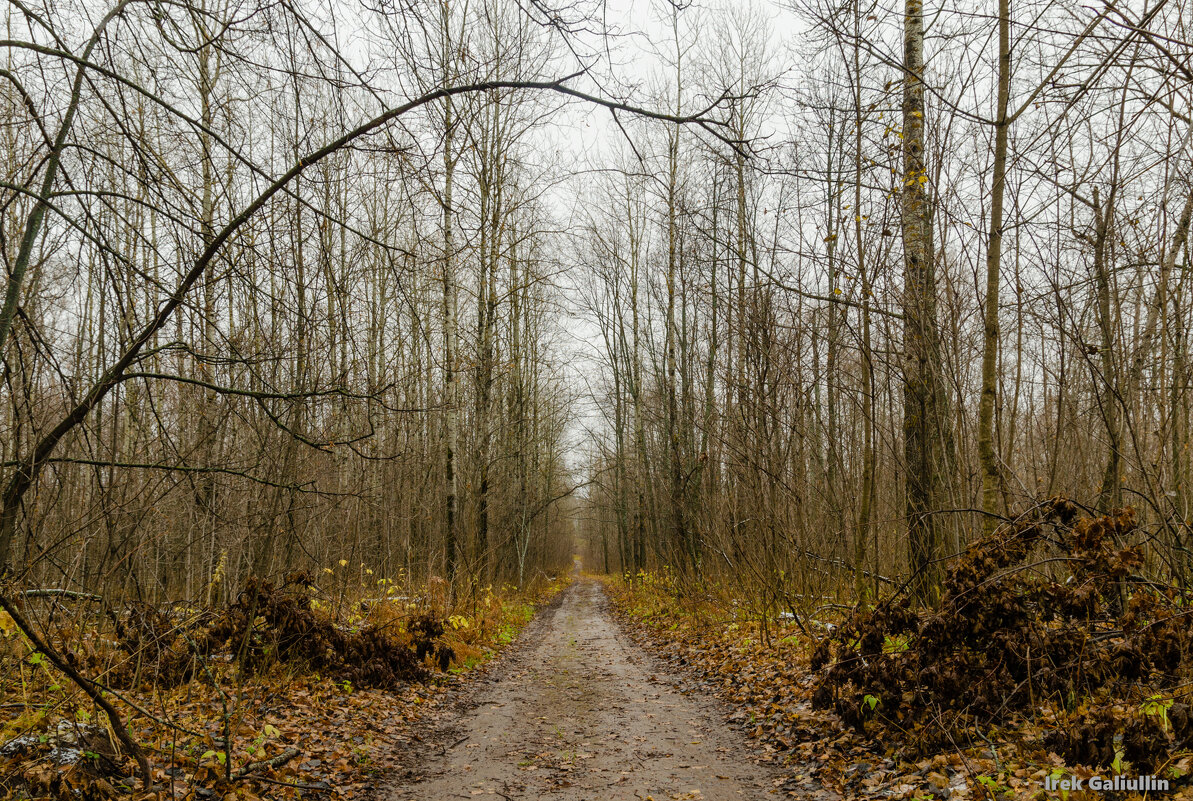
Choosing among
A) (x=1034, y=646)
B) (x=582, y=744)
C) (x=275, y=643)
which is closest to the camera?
(x=1034, y=646)

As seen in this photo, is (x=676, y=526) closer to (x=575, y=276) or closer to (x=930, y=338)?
(x=930, y=338)

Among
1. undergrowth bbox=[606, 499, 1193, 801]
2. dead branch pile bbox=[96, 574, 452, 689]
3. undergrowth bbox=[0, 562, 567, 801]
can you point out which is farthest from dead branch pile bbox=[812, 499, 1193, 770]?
dead branch pile bbox=[96, 574, 452, 689]

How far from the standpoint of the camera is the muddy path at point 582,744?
4.55m

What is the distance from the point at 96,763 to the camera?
3.78m

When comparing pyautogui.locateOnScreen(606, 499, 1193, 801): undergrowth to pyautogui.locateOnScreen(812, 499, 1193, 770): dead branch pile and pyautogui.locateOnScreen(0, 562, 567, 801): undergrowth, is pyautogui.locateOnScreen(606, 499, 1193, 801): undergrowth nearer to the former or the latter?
pyautogui.locateOnScreen(812, 499, 1193, 770): dead branch pile

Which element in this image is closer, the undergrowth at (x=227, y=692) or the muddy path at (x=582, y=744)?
the undergrowth at (x=227, y=692)

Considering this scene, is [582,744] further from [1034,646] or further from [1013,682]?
[1034,646]

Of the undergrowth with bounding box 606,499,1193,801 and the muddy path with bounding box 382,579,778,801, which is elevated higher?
the undergrowth with bounding box 606,499,1193,801

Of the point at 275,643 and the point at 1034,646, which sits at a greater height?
the point at 1034,646

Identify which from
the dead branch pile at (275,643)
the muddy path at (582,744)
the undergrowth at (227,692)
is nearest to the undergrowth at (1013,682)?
the muddy path at (582,744)

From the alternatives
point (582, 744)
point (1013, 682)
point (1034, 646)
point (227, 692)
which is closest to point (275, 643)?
point (227, 692)

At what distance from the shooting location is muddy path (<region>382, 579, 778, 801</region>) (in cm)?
455

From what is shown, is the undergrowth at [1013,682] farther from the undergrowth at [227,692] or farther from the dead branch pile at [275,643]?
the dead branch pile at [275,643]

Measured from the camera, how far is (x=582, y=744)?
220 inches
